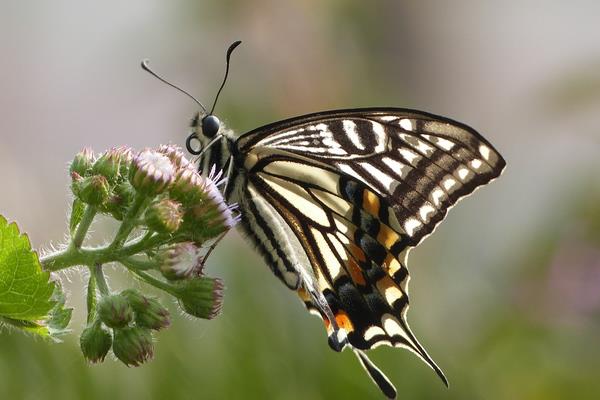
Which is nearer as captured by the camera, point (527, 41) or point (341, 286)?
point (341, 286)

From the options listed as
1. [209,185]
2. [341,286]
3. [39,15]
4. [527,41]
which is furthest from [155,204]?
[527,41]

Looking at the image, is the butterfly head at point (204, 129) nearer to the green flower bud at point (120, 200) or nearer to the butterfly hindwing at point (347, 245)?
the butterfly hindwing at point (347, 245)

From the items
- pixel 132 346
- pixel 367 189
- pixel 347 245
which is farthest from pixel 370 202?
pixel 132 346

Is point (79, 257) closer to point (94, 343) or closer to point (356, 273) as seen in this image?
point (94, 343)

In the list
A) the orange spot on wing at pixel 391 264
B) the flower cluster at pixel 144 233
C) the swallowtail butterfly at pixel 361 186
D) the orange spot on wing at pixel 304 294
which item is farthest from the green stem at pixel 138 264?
the orange spot on wing at pixel 391 264

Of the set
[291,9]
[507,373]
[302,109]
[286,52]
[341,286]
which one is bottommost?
[507,373]

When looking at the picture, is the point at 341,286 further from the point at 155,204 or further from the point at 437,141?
the point at 155,204
